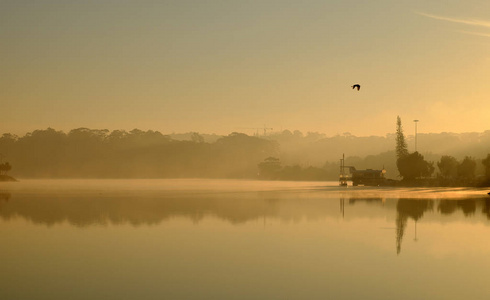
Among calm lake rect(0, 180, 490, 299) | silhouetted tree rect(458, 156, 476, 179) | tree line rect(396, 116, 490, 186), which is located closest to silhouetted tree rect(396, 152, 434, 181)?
tree line rect(396, 116, 490, 186)

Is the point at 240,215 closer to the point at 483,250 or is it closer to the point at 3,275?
the point at 483,250

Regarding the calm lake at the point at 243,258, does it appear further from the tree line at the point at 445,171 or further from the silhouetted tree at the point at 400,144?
the silhouetted tree at the point at 400,144

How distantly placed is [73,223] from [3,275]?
20.8 m

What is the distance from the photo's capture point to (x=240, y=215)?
50594mm

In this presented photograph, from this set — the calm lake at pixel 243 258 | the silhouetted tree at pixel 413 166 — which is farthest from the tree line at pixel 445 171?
the calm lake at pixel 243 258

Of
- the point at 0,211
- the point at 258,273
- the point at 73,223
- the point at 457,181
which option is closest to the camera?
the point at 258,273

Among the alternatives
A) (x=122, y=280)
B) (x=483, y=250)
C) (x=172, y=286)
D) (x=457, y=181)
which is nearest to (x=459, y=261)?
(x=483, y=250)

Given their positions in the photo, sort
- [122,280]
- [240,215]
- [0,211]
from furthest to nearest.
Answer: [0,211], [240,215], [122,280]

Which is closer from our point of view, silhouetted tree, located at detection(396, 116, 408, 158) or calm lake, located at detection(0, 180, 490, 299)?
calm lake, located at detection(0, 180, 490, 299)

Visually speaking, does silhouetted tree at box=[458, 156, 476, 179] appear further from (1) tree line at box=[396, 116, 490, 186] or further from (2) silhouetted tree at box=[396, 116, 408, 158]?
(2) silhouetted tree at box=[396, 116, 408, 158]

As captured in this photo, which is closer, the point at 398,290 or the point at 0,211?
the point at 398,290

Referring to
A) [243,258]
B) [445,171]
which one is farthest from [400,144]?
[243,258]

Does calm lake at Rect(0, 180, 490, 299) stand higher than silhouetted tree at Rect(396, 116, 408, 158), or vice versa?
silhouetted tree at Rect(396, 116, 408, 158)

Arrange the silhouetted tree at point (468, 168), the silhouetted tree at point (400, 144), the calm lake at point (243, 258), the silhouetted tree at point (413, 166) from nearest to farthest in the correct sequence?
the calm lake at point (243, 258), the silhouetted tree at point (413, 166), the silhouetted tree at point (468, 168), the silhouetted tree at point (400, 144)
